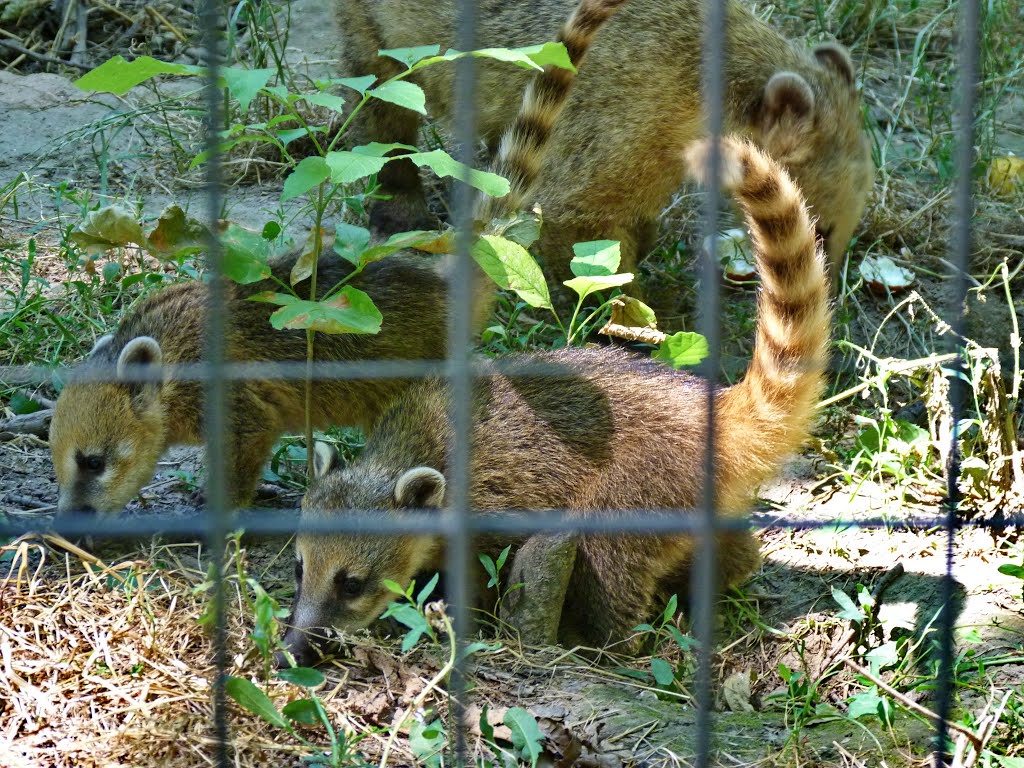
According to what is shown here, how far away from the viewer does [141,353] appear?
13.3 ft

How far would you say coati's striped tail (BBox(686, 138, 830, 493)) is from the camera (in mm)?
3039

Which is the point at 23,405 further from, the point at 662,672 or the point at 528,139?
the point at 662,672

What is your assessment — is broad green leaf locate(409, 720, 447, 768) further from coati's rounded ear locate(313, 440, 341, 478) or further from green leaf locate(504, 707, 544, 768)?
coati's rounded ear locate(313, 440, 341, 478)

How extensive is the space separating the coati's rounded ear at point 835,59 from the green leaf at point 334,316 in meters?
2.98

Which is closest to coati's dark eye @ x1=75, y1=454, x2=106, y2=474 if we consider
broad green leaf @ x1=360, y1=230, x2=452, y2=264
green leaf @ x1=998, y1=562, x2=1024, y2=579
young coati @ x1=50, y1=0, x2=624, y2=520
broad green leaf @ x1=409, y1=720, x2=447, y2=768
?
young coati @ x1=50, y1=0, x2=624, y2=520

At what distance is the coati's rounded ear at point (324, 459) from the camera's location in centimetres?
393

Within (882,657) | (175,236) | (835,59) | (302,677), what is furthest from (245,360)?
(835,59)

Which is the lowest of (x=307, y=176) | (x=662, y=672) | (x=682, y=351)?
(x=662, y=672)

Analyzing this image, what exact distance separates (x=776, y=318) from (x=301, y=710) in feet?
5.47

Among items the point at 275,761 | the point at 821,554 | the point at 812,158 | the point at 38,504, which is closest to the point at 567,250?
the point at 812,158

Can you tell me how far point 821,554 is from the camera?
4.09m

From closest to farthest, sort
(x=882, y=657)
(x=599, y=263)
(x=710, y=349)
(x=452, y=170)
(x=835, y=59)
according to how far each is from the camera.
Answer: (x=710, y=349) < (x=452, y=170) < (x=882, y=657) < (x=599, y=263) < (x=835, y=59)

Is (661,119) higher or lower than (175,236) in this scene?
higher

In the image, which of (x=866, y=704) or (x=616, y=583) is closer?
(x=866, y=704)
